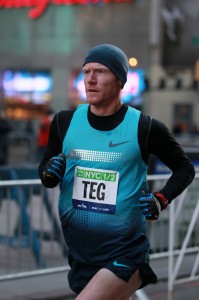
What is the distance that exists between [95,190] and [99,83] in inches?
21.3

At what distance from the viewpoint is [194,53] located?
99.0 ft

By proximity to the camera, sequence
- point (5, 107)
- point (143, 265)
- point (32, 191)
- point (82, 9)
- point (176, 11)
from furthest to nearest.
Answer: point (5, 107), point (82, 9), point (176, 11), point (32, 191), point (143, 265)

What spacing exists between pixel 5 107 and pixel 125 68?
31.1 metres

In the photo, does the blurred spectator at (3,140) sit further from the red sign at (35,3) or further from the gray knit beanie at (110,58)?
the red sign at (35,3)

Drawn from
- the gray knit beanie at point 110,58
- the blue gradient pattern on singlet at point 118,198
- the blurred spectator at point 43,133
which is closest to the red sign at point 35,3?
the blurred spectator at point 43,133

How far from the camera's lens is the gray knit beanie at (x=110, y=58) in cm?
352

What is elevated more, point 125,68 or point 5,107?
point 125,68

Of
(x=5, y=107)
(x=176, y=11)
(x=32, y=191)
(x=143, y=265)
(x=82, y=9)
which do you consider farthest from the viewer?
(x=5, y=107)

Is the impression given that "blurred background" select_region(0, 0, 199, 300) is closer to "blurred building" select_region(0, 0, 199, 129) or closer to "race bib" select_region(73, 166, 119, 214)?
"blurred building" select_region(0, 0, 199, 129)

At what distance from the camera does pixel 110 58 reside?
11.6 ft

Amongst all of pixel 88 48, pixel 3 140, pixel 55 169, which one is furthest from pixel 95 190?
pixel 88 48

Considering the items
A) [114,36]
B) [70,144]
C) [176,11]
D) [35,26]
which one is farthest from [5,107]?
[70,144]

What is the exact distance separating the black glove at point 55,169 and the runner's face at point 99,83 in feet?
1.08

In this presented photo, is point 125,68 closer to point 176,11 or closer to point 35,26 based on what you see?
point 176,11
